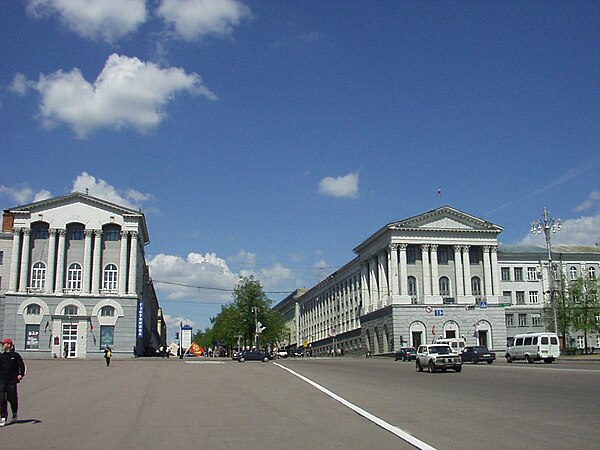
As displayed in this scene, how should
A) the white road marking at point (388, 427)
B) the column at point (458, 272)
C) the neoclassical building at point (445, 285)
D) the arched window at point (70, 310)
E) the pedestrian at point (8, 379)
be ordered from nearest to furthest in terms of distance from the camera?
the white road marking at point (388, 427) → the pedestrian at point (8, 379) → the arched window at point (70, 310) → the neoclassical building at point (445, 285) → the column at point (458, 272)

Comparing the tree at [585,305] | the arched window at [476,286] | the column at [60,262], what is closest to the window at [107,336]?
the column at [60,262]

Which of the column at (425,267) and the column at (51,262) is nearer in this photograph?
the column at (51,262)

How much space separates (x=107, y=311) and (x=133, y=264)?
21.0 feet

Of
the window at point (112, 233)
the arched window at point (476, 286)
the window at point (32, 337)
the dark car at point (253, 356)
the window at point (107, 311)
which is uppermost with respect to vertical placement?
the window at point (112, 233)

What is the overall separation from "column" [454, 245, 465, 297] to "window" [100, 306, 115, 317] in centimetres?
4510

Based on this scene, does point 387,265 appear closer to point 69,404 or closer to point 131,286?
point 131,286

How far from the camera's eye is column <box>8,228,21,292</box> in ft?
251

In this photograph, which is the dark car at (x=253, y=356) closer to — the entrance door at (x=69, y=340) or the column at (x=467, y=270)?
the entrance door at (x=69, y=340)

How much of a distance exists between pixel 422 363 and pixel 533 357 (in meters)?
14.8

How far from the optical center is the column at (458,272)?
89688 mm

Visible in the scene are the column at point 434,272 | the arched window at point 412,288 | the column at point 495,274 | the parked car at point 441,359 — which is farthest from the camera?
the column at point 495,274

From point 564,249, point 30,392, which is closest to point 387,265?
point 564,249

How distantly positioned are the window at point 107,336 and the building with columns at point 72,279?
12 cm

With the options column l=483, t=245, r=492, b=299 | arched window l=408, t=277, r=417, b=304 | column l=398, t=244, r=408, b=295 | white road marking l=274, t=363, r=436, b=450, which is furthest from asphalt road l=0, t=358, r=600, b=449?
column l=483, t=245, r=492, b=299
